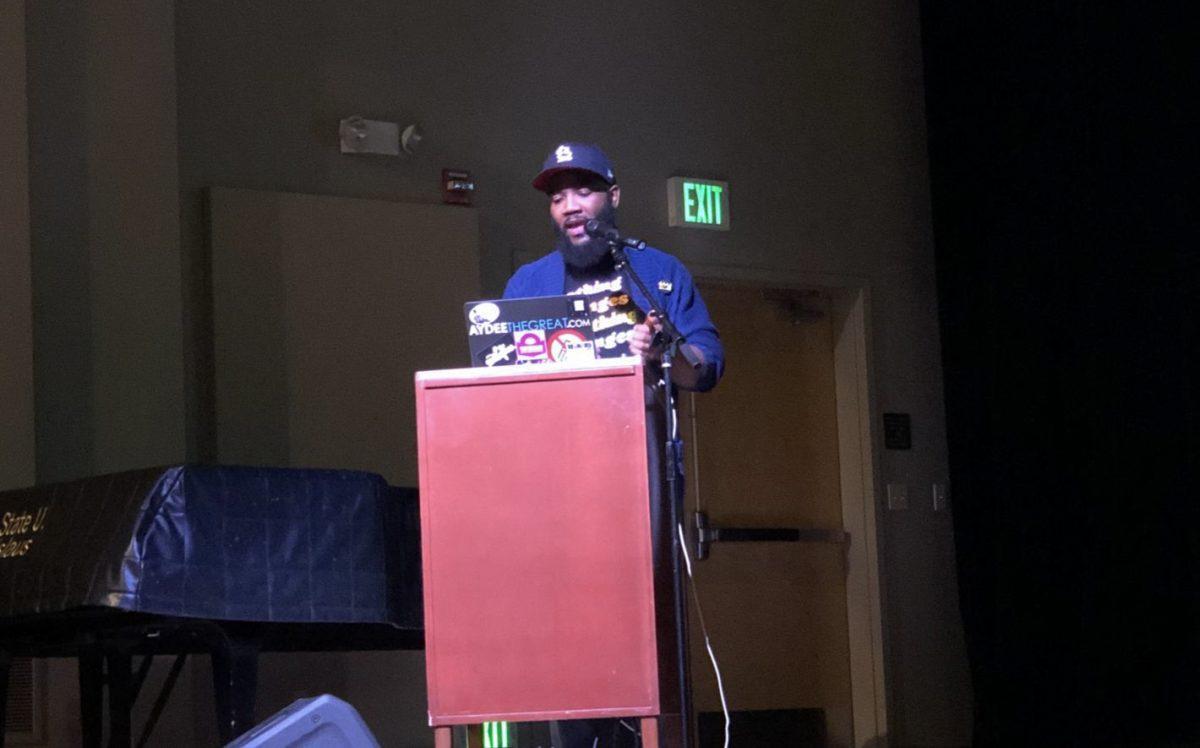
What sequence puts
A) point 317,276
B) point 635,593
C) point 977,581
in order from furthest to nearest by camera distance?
point 977,581 < point 317,276 < point 635,593

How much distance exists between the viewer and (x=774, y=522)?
5.92m

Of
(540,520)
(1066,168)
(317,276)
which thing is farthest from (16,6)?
(1066,168)

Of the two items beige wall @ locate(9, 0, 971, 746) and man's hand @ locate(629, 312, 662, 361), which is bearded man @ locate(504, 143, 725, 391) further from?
beige wall @ locate(9, 0, 971, 746)

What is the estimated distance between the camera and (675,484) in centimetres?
276

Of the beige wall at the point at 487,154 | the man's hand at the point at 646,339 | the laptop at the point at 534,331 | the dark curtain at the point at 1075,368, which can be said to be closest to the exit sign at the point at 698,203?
the beige wall at the point at 487,154

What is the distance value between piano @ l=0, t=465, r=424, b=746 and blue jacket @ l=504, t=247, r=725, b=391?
601 mm

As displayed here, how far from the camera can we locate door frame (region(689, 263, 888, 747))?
18.9 ft

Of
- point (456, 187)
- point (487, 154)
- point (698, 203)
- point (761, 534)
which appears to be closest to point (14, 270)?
point (456, 187)

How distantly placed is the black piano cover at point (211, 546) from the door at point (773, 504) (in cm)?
293

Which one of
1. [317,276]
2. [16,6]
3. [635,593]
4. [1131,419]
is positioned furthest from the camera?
[1131,419]

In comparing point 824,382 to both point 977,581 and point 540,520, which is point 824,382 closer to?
point 977,581

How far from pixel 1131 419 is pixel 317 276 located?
2998mm

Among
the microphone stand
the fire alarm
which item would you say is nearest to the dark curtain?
the fire alarm

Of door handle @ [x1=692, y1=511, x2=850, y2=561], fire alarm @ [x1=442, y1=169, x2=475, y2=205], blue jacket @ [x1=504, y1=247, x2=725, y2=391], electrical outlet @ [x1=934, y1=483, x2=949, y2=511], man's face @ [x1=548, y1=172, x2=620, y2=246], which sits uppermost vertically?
fire alarm @ [x1=442, y1=169, x2=475, y2=205]
